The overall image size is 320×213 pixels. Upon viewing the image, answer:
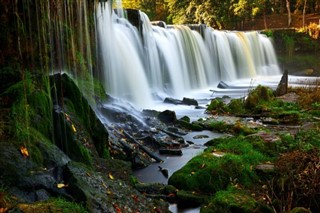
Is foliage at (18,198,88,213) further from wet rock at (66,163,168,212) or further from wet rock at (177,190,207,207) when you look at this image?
wet rock at (177,190,207,207)

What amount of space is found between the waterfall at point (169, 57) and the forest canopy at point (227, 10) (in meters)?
6.53

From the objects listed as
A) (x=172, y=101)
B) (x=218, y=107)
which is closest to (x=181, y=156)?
(x=218, y=107)

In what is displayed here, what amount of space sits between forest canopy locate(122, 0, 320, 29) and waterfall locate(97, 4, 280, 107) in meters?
6.53

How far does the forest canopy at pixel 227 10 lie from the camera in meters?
38.4

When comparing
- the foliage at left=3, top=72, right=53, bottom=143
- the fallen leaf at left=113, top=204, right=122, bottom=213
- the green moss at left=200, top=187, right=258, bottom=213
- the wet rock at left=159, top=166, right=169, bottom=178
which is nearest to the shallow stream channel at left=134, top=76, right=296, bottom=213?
the wet rock at left=159, top=166, right=169, bottom=178

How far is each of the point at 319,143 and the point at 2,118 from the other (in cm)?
606

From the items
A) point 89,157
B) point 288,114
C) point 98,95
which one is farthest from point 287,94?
point 89,157

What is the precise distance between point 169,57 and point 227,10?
20.7m

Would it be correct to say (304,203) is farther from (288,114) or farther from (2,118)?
(288,114)

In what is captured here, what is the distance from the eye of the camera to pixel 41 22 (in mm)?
6973

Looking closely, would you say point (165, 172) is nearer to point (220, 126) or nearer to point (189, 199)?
point (189, 199)

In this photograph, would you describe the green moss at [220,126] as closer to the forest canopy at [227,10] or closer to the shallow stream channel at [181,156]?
the shallow stream channel at [181,156]

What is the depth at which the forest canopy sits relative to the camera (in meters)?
38.4

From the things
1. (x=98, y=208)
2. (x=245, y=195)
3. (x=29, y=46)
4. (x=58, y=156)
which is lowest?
(x=245, y=195)
